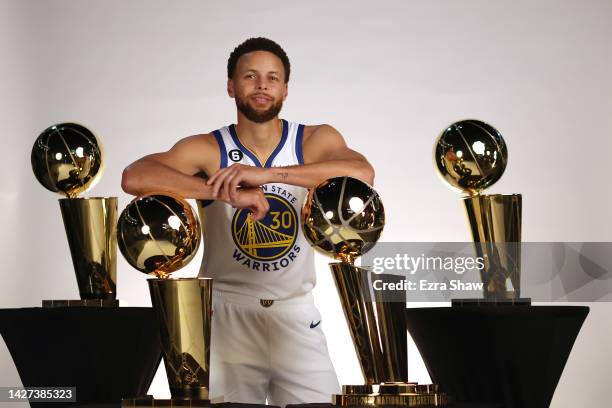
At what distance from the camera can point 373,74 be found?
3.64m

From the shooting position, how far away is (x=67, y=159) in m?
1.69

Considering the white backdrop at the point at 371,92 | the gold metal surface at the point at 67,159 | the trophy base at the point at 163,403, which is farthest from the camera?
the white backdrop at the point at 371,92

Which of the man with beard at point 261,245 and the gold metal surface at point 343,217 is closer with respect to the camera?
the gold metal surface at point 343,217

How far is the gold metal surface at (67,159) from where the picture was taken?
1.69m

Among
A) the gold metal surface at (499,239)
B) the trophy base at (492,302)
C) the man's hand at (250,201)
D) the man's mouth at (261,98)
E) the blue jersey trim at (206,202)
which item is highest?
the man's mouth at (261,98)

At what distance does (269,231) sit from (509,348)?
0.65 meters

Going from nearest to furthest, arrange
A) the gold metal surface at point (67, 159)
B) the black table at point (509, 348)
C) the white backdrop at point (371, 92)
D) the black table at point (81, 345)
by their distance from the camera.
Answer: the black table at point (509, 348), the black table at point (81, 345), the gold metal surface at point (67, 159), the white backdrop at point (371, 92)

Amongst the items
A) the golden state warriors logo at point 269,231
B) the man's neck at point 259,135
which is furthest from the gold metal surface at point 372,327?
the man's neck at point 259,135

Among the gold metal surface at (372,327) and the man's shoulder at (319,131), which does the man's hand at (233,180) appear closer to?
the gold metal surface at (372,327)

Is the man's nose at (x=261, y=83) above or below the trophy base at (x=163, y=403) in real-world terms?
above

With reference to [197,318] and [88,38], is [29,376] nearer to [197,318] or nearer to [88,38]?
[197,318]

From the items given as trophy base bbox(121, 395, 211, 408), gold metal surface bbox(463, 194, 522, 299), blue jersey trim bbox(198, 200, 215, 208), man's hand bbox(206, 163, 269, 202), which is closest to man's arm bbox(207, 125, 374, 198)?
man's hand bbox(206, 163, 269, 202)

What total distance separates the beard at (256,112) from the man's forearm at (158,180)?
0.71 feet

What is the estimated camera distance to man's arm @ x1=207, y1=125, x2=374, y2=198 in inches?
60.8
